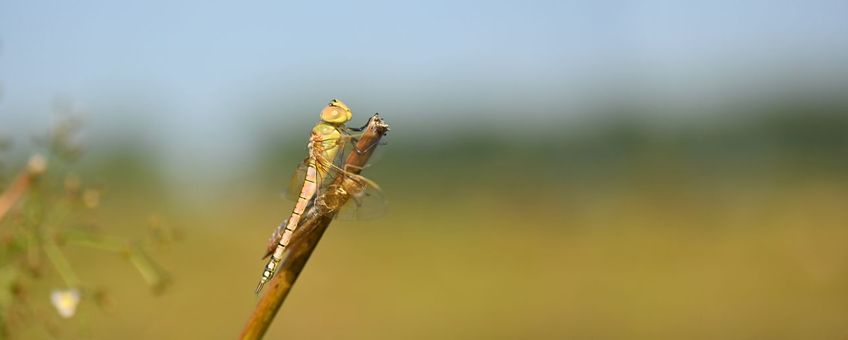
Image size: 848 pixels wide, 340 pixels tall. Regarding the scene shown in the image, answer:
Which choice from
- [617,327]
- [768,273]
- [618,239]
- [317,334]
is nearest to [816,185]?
[618,239]

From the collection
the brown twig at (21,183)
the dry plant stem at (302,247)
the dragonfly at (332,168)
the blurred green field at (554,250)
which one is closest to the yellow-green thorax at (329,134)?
the dragonfly at (332,168)

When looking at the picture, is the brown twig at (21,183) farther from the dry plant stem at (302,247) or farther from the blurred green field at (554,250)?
the blurred green field at (554,250)

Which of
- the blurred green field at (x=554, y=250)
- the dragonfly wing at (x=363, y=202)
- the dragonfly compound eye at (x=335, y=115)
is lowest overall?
the blurred green field at (x=554, y=250)

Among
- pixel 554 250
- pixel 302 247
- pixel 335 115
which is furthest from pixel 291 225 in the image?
pixel 554 250

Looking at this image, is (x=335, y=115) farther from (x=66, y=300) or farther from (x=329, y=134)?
(x=66, y=300)

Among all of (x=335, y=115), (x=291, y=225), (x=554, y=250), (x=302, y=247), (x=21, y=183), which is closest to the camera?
(x=302, y=247)

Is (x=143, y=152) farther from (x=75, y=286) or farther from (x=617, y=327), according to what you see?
(x=75, y=286)

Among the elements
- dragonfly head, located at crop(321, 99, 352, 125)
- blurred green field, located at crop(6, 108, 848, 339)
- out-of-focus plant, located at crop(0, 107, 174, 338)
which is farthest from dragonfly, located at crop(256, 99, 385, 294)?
blurred green field, located at crop(6, 108, 848, 339)
